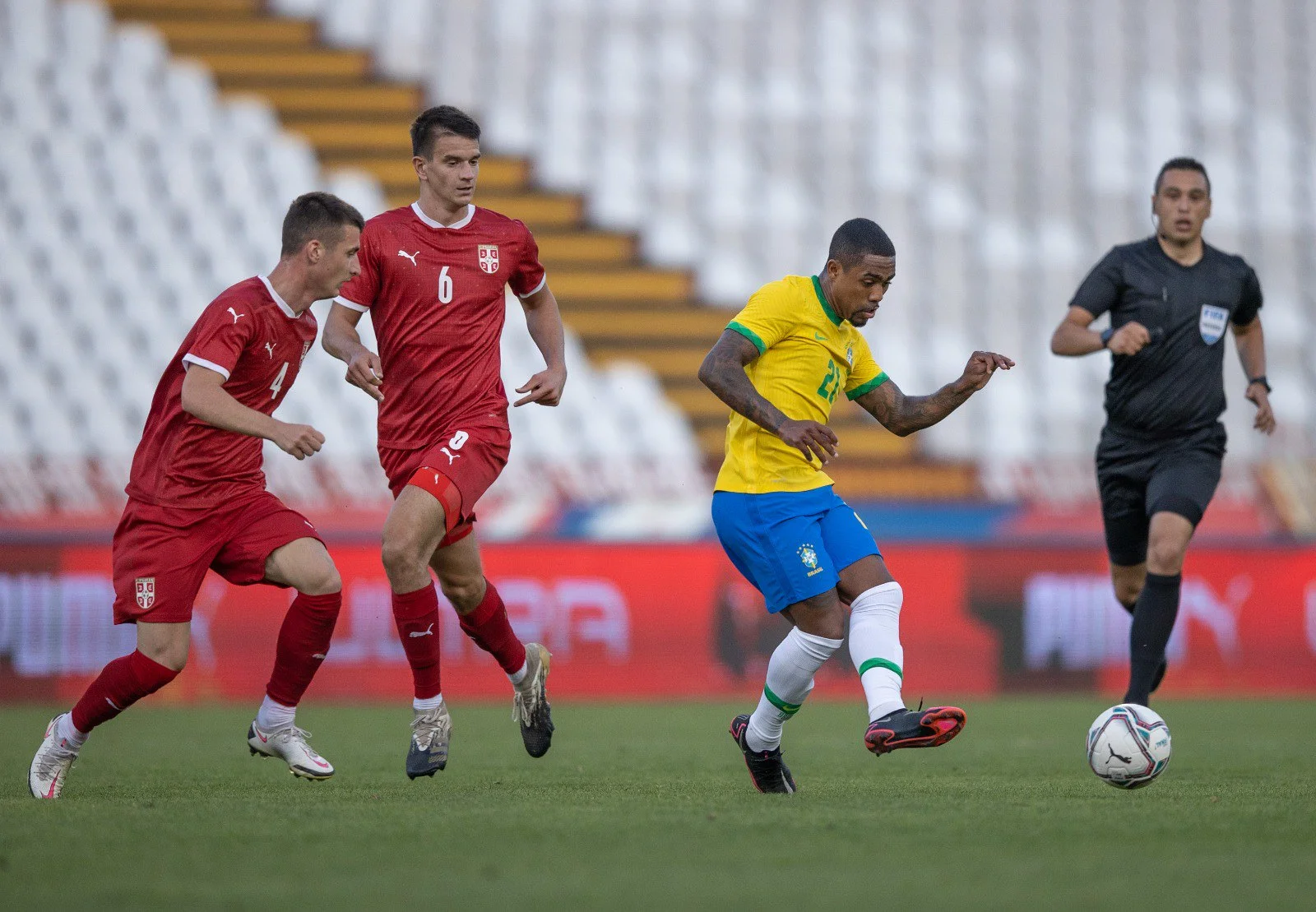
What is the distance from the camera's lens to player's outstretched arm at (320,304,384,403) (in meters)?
5.30

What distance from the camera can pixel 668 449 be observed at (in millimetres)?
14125

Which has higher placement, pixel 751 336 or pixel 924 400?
pixel 751 336

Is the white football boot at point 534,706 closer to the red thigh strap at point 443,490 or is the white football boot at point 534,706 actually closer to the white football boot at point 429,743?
the white football boot at point 429,743

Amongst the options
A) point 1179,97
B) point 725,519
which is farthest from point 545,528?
point 1179,97

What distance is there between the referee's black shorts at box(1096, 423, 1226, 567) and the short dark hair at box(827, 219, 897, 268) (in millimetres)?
1991

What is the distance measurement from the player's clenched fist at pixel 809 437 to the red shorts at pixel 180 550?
182 centimetres

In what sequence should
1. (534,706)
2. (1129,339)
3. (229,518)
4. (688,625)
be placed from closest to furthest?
(229,518), (534,706), (1129,339), (688,625)

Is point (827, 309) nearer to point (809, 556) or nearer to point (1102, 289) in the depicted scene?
point (809, 556)

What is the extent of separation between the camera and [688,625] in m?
11.3

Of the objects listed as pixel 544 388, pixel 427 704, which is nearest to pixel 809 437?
pixel 544 388

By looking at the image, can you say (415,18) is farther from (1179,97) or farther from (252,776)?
(252,776)

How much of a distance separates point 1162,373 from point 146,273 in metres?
10.9

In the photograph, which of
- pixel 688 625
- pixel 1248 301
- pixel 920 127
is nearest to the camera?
pixel 1248 301

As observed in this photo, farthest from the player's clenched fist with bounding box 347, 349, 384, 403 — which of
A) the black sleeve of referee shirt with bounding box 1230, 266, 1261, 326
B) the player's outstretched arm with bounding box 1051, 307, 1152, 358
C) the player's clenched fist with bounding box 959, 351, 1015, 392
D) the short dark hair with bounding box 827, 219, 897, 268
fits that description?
the black sleeve of referee shirt with bounding box 1230, 266, 1261, 326
